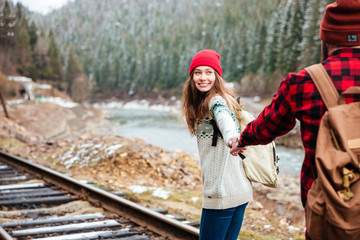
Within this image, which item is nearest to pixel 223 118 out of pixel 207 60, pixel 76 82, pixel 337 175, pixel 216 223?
pixel 207 60

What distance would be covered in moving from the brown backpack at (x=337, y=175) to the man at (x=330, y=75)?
8cm

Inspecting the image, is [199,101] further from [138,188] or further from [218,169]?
[138,188]

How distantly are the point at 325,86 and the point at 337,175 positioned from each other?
38cm

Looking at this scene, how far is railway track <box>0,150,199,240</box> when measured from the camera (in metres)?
4.55

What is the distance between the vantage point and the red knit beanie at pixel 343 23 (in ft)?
5.30

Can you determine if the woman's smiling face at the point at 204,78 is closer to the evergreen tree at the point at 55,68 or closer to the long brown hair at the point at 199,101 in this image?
the long brown hair at the point at 199,101

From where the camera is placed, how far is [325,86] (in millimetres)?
1601

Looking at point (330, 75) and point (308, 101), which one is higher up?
point (330, 75)

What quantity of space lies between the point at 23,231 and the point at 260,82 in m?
57.3

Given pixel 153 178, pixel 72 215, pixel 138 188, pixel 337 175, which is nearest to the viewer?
pixel 337 175

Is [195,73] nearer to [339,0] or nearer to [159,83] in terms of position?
[339,0]

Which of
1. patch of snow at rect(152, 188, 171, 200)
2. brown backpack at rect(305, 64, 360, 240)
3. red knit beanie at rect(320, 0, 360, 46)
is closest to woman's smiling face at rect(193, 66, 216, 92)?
red knit beanie at rect(320, 0, 360, 46)

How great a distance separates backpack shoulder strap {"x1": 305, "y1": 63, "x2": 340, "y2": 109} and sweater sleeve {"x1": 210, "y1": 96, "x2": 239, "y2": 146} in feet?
2.16

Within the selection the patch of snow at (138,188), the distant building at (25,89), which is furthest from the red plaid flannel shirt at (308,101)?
the distant building at (25,89)
